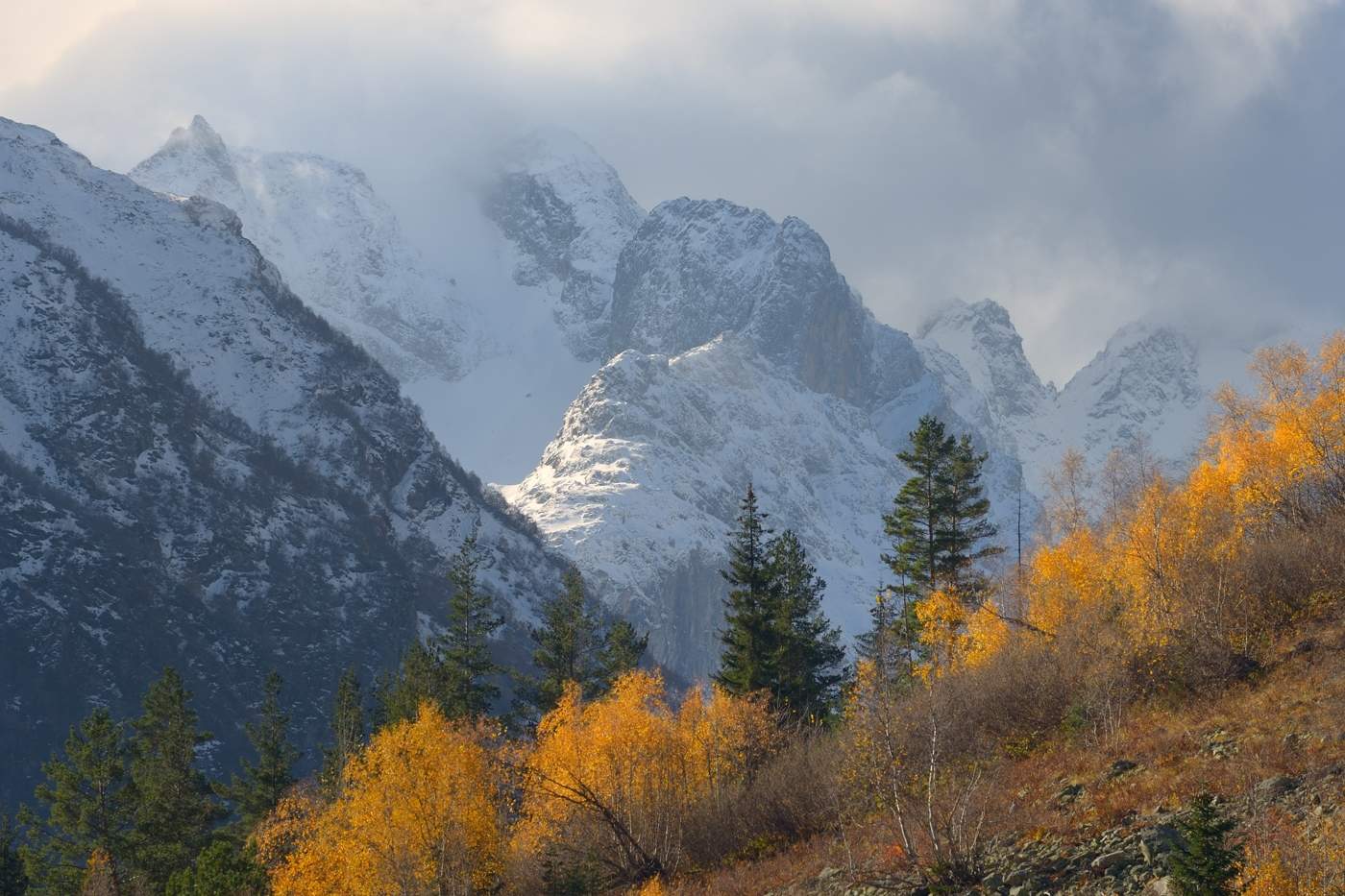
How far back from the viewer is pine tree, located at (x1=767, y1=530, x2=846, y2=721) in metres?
59.1

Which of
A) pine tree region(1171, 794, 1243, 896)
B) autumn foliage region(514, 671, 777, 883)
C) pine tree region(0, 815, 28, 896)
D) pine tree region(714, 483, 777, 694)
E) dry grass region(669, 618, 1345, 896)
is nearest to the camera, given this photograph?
pine tree region(1171, 794, 1243, 896)

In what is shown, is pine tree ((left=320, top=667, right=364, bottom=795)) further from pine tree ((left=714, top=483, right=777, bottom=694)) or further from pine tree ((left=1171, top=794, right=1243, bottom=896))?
pine tree ((left=1171, top=794, right=1243, bottom=896))

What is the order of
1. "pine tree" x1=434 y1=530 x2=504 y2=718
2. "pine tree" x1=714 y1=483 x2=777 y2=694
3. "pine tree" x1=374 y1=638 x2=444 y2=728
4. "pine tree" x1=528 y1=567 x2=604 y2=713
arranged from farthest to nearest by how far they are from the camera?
"pine tree" x1=434 y1=530 x2=504 y2=718
"pine tree" x1=528 y1=567 x2=604 y2=713
"pine tree" x1=374 y1=638 x2=444 y2=728
"pine tree" x1=714 y1=483 x2=777 y2=694

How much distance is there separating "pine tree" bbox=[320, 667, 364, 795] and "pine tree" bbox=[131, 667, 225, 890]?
20.9 ft

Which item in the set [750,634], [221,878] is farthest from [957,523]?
[221,878]

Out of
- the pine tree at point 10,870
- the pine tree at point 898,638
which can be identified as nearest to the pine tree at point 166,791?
the pine tree at point 10,870

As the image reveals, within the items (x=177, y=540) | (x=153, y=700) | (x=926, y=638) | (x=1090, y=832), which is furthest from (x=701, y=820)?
(x=177, y=540)

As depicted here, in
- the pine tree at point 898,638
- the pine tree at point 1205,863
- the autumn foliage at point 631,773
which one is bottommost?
the pine tree at point 1205,863

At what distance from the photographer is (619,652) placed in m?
69.2

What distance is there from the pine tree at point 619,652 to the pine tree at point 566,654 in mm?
391

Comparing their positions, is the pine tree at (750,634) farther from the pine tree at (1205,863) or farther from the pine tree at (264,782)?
the pine tree at (1205,863)

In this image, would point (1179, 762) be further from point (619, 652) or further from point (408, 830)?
point (619, 652)

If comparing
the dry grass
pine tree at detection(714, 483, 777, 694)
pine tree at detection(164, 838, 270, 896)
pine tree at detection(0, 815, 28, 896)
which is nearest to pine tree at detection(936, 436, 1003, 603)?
pine tree at detection(714, 483, 777, 694)

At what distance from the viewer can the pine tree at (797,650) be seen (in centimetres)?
5909
